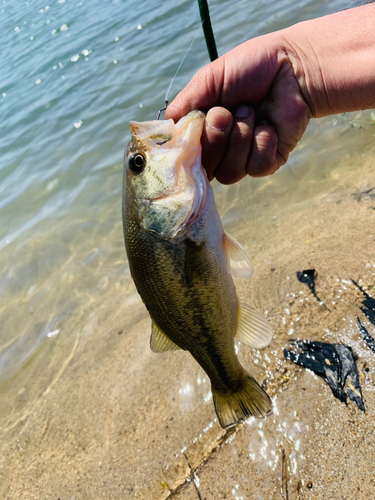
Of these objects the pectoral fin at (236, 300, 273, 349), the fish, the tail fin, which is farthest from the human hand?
the tail fin

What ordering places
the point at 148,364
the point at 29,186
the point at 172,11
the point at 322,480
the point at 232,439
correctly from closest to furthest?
the point at 322,480
the point at 232,439
the point at 148,364
the point at 29,186
the point at 172,11

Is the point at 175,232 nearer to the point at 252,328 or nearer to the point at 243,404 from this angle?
the point at 252,328

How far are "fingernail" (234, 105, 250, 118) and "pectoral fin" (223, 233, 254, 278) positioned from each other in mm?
724

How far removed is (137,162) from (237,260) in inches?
31.5

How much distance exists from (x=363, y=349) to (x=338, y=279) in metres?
0.77

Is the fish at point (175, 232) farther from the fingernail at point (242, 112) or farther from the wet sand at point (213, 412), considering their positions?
the wet sand at point (213, 412)

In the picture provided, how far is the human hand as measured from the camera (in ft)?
7.73

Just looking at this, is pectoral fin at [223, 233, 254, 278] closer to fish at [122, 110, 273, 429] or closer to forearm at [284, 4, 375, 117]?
fish at [122, 110, 273, 429]

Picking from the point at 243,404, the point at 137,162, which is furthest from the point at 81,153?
the point at 243,404

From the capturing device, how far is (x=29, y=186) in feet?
27.7

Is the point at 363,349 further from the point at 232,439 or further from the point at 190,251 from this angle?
the point at 190,251

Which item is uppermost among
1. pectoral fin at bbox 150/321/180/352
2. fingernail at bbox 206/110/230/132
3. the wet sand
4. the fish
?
fingernail at bbox 206/110/230/132

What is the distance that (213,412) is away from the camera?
3.31 metres

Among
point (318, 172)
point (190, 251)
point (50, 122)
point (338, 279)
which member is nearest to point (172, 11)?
point (50, 122)
